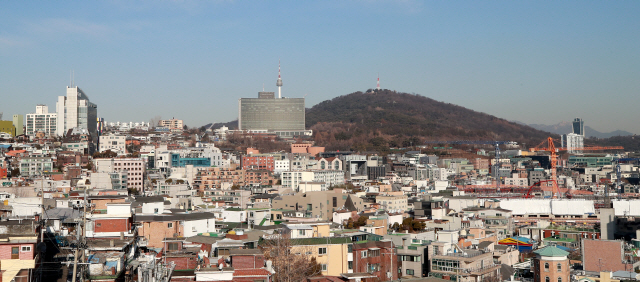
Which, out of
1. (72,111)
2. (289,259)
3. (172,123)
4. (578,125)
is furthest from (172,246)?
(578,125)

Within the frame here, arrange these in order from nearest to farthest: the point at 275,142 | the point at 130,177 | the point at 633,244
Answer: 1. the point at 633,244
2. the point at 130,177
3. the point at 275,142

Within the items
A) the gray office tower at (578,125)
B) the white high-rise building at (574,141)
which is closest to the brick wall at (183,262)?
the white high-rise building at (574,141)

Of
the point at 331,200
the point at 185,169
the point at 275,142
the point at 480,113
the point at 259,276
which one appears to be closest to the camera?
the point at 259,276

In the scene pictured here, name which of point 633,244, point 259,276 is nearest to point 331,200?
point 633,244

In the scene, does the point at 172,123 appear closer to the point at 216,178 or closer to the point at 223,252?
the point at 216,178

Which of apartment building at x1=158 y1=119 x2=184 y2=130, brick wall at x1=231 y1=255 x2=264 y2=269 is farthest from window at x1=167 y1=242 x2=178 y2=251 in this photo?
apartment building at x1=158 y1=119 x2=184 y2=130

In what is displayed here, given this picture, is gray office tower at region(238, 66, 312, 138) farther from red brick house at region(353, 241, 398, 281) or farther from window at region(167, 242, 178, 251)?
window at region(167, 242, 178, 251)

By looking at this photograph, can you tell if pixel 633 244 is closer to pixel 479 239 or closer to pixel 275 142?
pixel 479 239
